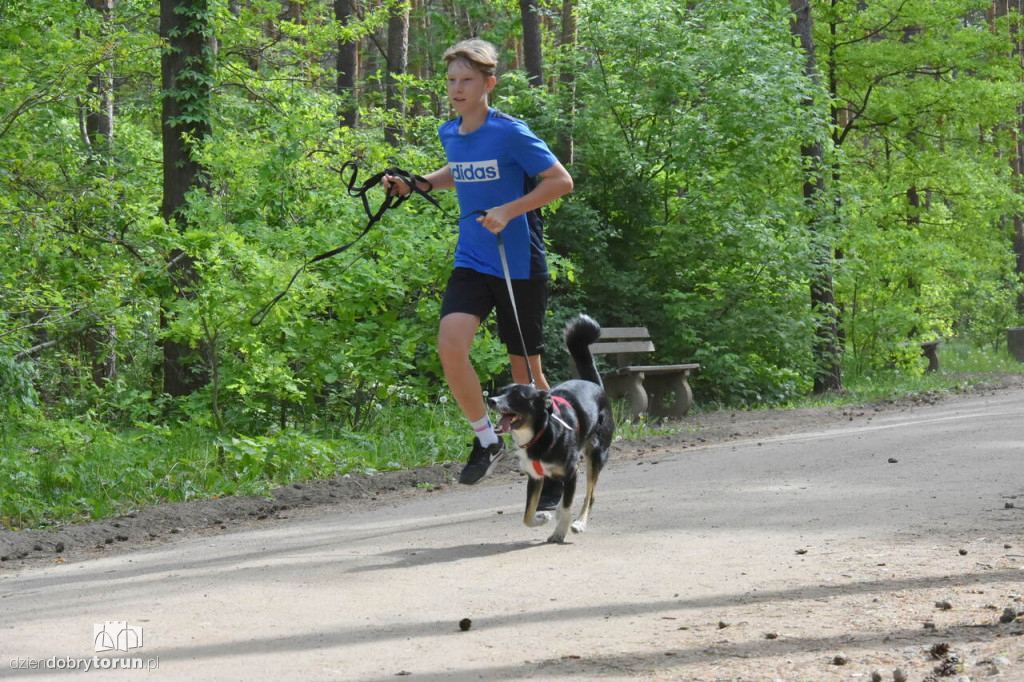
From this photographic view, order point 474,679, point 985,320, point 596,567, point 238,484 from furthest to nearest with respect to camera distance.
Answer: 1. point 985,320
2. point 238,484
3. point 596,567
4. point 474,679

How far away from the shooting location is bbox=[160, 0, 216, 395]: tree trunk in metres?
13.3

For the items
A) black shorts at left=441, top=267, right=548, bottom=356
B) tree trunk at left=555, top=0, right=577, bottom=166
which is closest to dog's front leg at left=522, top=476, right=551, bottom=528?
black shorts at left=441, top=267, right=548, bottom=356

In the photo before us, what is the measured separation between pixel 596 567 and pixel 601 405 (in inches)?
61.5

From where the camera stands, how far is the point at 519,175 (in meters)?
6.36

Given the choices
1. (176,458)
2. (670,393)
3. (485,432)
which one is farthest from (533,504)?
(670,393)

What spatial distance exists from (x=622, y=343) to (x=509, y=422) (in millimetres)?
9273

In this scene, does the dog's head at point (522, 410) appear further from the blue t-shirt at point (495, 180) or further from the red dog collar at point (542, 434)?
the blue t-shirt at point (495, 180)

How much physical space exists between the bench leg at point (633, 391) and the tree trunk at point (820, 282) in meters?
4.57

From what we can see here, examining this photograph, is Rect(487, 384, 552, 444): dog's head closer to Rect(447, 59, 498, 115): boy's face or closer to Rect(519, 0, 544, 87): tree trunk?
Rect(447, 59, 498, 115): boy's face

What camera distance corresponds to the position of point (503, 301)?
652cm

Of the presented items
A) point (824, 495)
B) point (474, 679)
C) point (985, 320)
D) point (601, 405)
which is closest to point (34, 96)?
point (601, 405)

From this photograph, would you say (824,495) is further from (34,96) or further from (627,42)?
(627,42)

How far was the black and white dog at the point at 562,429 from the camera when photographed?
232 inches

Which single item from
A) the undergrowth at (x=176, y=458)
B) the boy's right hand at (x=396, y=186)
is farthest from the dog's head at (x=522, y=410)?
the undergrowth at (x=176, y=458)
